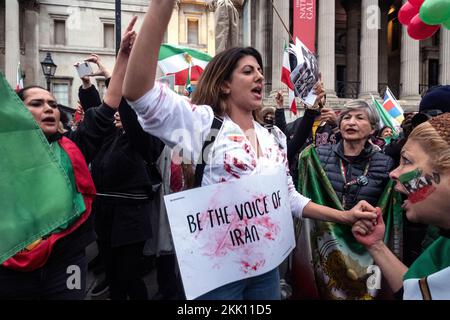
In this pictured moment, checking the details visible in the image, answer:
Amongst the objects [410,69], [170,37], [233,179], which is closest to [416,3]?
[233,179]

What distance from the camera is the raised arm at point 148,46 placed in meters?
1.44

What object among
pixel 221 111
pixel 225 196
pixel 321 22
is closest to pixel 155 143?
pixel 221 111

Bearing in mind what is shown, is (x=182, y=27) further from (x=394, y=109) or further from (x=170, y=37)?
(x=394, y=109)

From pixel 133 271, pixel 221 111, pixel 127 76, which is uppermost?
pixel 127 76

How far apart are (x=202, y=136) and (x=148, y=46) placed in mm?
522

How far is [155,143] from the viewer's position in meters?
3.01

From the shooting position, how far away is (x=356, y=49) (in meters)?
32.4

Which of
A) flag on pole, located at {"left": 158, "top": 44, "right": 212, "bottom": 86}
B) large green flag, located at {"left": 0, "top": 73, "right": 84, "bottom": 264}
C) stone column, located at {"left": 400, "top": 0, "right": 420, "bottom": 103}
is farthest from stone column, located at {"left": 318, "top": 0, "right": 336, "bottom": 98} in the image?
large green flag, located at {"left": 0, "top": 73, "right": 84, "bottom": 264}

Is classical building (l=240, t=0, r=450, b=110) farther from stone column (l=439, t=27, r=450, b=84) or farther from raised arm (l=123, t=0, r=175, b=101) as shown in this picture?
raised arm (l=123, t=0, r=175, b=101)

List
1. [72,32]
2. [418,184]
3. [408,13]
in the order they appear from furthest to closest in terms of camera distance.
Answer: [72,32], [408,13], [418,184]

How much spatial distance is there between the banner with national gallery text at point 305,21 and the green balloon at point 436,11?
1503 cm

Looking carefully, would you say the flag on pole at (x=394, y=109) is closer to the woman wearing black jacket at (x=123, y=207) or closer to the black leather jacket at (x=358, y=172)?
the black leather jacket at (x=358, y=172)

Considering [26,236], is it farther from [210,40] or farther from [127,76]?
[210,40]
